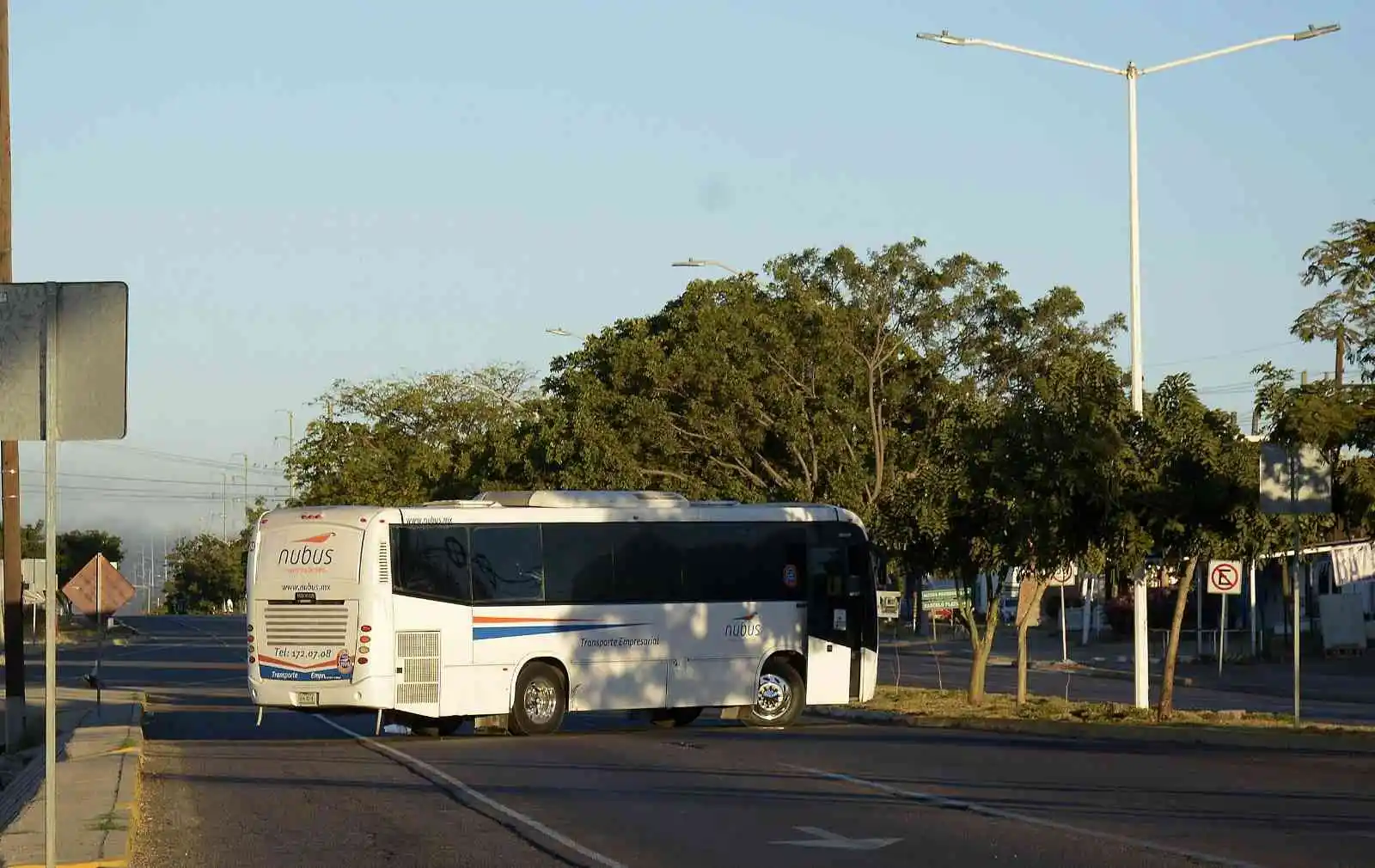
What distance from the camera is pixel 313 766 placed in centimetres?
2030

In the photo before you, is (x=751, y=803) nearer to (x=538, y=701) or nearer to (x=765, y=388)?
(x=538, y=701)

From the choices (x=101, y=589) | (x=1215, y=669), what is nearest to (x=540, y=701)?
(x=101, y=589)

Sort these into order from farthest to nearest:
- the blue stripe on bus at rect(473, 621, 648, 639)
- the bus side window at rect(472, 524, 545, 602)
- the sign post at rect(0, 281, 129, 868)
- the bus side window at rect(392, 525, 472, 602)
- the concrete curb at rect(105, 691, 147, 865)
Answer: the bus side window at rect(472, 524, 545, 602), the blue stripe on bus at rect(473, 621, 648, 639), the bus side window at rect(392, 525, 472, 602), the concrete curb at rect(105, 691, 147, 865), the sign post at rect(0, 281, 129, 868)

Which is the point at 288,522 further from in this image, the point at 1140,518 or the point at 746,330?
the point at 746,330

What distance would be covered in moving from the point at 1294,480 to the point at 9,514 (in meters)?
17.1

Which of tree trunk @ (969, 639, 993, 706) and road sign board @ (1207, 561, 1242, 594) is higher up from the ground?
road sign board @ (1207, 561, 1242, 594)

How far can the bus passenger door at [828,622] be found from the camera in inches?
1088

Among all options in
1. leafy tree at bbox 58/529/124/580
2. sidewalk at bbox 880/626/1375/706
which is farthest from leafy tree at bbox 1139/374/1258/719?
leafy tree at bbox 58/529/124/580

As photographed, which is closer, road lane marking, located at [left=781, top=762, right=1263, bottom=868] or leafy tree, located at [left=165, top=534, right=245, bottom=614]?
road lane marking, located at [left=781, top=762, right=1263, bottom=868]

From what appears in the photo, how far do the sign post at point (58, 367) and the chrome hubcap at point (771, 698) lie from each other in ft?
58.6

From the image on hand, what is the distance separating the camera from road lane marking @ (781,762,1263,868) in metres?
11.8

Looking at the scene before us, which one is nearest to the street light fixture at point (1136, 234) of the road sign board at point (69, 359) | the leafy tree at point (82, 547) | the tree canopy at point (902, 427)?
the tree canopy at point (902, 427)

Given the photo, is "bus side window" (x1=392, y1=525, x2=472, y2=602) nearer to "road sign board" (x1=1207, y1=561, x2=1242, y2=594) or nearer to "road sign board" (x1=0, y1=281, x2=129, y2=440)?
"road sign board" (x1=0, y1=281, x2=129, y2=440)

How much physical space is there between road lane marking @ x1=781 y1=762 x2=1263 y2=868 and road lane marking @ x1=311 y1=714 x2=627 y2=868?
3.29 metres
